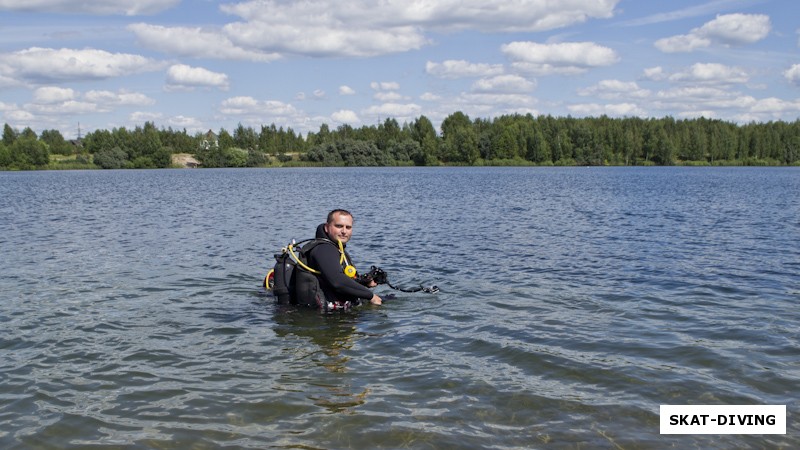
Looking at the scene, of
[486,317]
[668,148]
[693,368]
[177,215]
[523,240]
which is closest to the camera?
[693,368]

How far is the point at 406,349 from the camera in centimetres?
1030

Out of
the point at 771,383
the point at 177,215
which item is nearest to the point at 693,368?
the point at 771,383

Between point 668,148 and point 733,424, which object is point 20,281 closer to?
point 733,424

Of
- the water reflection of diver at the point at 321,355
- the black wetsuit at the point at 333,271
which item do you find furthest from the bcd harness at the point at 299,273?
the water reflection of diver at the point at 321,355

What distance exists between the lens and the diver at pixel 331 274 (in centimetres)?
1177

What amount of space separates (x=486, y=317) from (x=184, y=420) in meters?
6.29

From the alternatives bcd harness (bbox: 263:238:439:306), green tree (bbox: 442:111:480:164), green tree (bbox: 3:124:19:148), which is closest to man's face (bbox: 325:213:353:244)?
bcd harness (bbox: 263:238:439:306)

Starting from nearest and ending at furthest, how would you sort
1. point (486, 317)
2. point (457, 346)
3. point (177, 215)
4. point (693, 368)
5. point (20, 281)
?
point (693, 368)
point (457, 346)
point (486, 317)
point (20, 281)
point (177, 215)

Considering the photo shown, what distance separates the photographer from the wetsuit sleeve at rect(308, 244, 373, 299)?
11742 mm

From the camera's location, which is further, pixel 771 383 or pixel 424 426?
pixel 771 383

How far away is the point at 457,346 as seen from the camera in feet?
34.4

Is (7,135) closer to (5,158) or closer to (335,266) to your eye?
(5,158)

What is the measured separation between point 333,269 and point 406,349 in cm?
225

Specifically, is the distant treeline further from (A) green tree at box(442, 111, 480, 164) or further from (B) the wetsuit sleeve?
(B) the wetsuit sleeve
